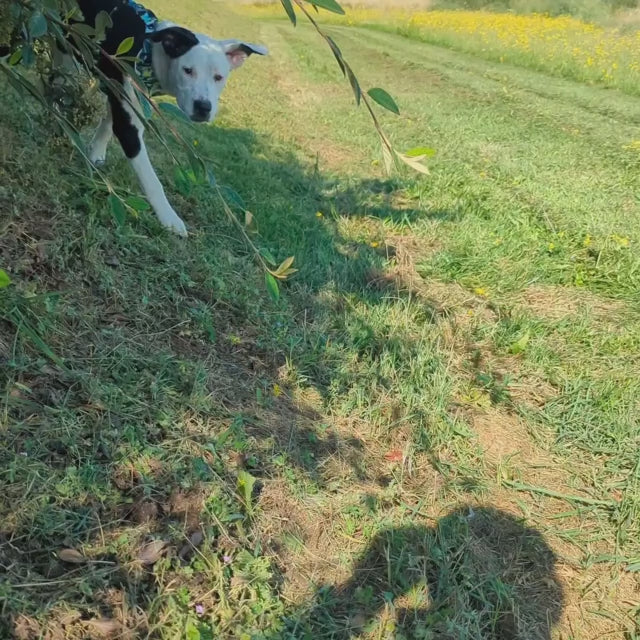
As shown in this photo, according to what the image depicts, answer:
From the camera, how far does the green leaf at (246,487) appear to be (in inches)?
73.5

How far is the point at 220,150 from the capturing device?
5.16 m

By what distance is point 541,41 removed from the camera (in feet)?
45.6

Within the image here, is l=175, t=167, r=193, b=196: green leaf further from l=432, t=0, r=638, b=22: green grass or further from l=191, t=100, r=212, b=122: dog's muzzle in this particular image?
l=432, t=0, r=638, b=22: green grass

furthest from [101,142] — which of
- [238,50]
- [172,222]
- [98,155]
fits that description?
[238,50]

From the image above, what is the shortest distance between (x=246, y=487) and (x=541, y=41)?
49.3 ft

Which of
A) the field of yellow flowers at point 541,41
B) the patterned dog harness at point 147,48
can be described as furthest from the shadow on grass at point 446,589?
the field of yellow flowers at point 541,41

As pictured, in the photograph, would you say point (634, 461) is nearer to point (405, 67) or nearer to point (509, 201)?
point (509, 201)

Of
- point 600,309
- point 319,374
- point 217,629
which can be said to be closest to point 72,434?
point 217,629

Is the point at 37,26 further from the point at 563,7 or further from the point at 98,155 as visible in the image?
the point at 563,7

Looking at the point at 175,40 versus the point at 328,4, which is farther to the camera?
the point at 175,40

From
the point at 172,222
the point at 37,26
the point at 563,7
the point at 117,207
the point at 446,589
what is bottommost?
the point at 446,589

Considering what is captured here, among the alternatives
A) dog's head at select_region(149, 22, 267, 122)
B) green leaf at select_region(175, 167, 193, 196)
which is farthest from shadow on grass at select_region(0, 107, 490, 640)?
green leaf at select_region(175, 167, 193, 196)

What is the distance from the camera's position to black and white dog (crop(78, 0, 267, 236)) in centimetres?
316

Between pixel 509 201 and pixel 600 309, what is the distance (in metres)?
1.57
